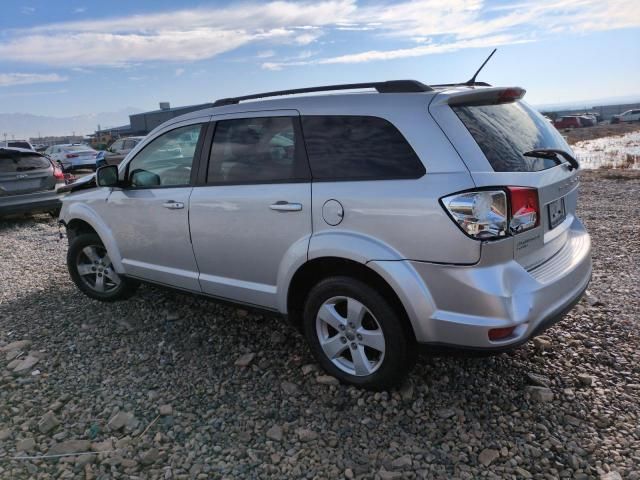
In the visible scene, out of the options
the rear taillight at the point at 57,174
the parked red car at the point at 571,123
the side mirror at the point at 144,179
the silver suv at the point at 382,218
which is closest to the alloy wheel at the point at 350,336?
the silver suv at the point at 382,218

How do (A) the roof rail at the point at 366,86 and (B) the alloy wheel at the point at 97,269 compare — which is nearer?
(A) the roof rail at the point at 366,86

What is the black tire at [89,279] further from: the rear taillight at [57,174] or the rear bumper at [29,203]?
the rear taillight at [57,174]

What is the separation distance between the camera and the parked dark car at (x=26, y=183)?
8664 mm

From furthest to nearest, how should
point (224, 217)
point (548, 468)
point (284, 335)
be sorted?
1. point (284, 335)
2. point (224, 217)
3. point (548, 468)

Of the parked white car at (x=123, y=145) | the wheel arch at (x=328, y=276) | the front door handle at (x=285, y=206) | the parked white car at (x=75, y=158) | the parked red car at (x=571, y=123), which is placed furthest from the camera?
the parked red car at (x=571, y=123)

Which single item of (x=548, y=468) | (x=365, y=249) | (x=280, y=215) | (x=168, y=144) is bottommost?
(x=548, y=468)

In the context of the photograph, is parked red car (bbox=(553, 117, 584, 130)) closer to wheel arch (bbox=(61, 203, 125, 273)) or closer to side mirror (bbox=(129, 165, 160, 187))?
wheel arch (bbox=(61, 203, 125, 273))

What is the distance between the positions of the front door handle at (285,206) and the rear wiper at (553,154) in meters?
1.34

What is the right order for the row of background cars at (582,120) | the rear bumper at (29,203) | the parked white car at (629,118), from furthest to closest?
the parked white car at (629,118)
the row of background cars at (582,120)
the rear bumper at (29,203)

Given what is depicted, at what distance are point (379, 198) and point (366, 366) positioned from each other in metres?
1.04

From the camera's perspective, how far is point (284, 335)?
13.0 feet

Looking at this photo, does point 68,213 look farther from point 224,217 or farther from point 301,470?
point 301,470

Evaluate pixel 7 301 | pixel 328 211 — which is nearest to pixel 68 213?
pixel 7 301

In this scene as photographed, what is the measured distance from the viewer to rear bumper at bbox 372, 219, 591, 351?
97.6 inches
